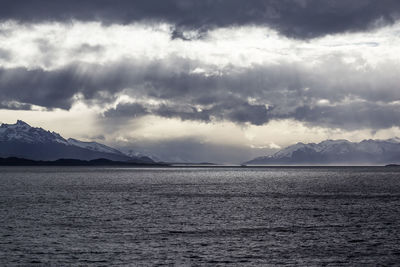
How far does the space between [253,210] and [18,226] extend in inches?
1826

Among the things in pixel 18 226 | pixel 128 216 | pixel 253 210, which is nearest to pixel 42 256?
pixel 18 226

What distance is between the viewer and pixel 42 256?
165ft

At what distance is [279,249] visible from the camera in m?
54.0

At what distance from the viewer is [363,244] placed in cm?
5769

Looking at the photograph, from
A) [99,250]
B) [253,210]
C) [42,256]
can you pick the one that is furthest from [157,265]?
[253,210]

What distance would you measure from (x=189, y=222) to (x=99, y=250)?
85.9ft

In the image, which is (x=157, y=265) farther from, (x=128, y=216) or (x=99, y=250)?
(x=128, y=216)

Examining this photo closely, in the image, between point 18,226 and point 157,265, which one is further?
point 18,226

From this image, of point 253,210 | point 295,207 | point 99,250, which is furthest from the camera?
point 295,207

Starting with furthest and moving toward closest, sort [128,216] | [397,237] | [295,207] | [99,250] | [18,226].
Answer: [295,207], [128,216], [18,226], [397,237], [99,250]

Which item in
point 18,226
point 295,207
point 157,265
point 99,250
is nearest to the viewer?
point 157,265

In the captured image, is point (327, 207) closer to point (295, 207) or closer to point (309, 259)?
point (295, 207)

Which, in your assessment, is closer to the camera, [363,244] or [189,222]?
[363,244]

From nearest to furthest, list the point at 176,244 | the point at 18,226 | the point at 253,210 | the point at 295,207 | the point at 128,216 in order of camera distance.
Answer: the point at 176,244
the point at 18,226
the point at 128,216
the point at 253,210
the point at 295,207
